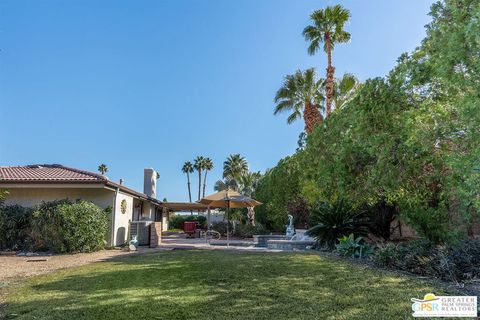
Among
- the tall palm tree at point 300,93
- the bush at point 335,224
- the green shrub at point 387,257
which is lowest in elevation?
Result: the green shrub at point 387,257

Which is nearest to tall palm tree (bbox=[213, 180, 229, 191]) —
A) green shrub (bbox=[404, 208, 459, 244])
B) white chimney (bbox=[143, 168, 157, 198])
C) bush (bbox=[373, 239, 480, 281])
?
white chimney (bbox=[143, 168, 157, 198])

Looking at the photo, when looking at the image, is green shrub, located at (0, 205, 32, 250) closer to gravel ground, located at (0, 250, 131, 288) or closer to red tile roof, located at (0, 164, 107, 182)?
red tile roof, located at (0, 164, 107, 182)

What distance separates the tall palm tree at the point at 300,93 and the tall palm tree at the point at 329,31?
1911 mm

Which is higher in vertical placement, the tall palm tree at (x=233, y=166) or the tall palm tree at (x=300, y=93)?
the tall palm tree at (x=300, y=93)

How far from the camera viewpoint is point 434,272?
6.84 meters

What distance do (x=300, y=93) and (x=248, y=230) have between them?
1113cm

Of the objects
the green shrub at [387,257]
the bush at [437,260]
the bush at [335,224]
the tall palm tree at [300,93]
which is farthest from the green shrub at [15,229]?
the tall palm tree at [300,93]

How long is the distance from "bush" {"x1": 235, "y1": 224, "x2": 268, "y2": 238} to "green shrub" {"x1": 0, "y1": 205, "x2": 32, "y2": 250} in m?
14.7

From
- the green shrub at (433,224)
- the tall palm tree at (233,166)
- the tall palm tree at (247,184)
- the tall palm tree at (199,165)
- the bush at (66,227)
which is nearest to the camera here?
the green shrub at (433,224)

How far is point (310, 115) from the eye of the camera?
23.1 meters

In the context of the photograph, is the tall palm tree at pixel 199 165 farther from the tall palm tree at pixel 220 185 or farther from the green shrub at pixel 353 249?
the green shrub at pixel 353 249

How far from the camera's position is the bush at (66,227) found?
13.0 meters

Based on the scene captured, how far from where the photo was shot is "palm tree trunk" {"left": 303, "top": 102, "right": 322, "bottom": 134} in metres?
22.8

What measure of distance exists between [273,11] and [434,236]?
429 inches
